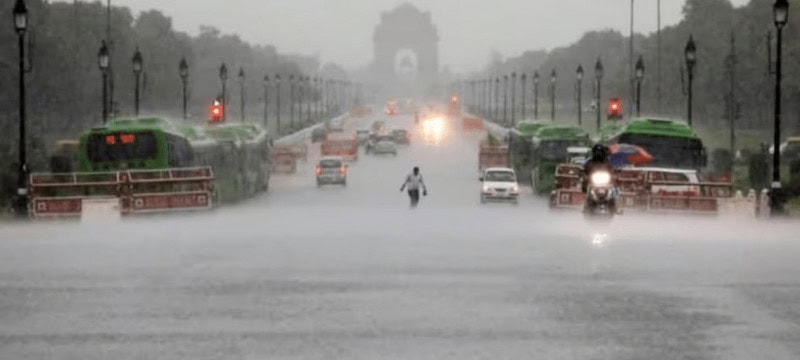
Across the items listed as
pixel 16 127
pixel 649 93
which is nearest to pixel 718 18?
pixel 649 93

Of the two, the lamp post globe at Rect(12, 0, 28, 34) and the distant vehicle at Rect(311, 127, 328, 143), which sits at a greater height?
the lamp post globe at Rect(12, 0, 28, 34)

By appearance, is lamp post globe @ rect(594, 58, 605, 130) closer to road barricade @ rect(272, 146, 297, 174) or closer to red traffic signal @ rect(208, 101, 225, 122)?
road barricade @ rect(272, 146, 297, 174)

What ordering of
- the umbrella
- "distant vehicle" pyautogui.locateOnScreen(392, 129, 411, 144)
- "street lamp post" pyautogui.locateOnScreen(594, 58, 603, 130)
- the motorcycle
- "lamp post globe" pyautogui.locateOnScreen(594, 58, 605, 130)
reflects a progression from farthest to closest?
"distant vehicle" pyautogui.locateOnScreen(392, 129, 411, 144)
"lamp post globe" pyautogui.locateOnScreen(594, 58, 605, 130)
"street lamp post" pyautogui.locateOnScreen(594, 58, 603, 130)
the umbrella
the motorcycle

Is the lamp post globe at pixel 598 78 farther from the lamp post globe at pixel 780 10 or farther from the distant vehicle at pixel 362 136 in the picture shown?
the lamp post globe at pixel 780 10

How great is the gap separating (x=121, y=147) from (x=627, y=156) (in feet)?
47.5

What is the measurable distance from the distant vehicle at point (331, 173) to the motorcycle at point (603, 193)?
136 ft

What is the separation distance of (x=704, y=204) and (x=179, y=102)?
117813 millimetres

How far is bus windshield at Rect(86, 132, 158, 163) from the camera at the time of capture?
153 ft

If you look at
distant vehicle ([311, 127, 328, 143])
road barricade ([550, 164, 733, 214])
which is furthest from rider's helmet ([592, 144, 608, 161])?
distant vehicle ([311, 127, 328, 143])

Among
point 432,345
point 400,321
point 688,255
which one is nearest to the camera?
point 432,345

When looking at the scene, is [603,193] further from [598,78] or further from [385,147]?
[385,147]

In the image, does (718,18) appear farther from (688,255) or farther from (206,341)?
(206,341)

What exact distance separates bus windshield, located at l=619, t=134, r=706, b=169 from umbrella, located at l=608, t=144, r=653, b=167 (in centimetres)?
62

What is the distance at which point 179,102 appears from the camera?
154750mm
